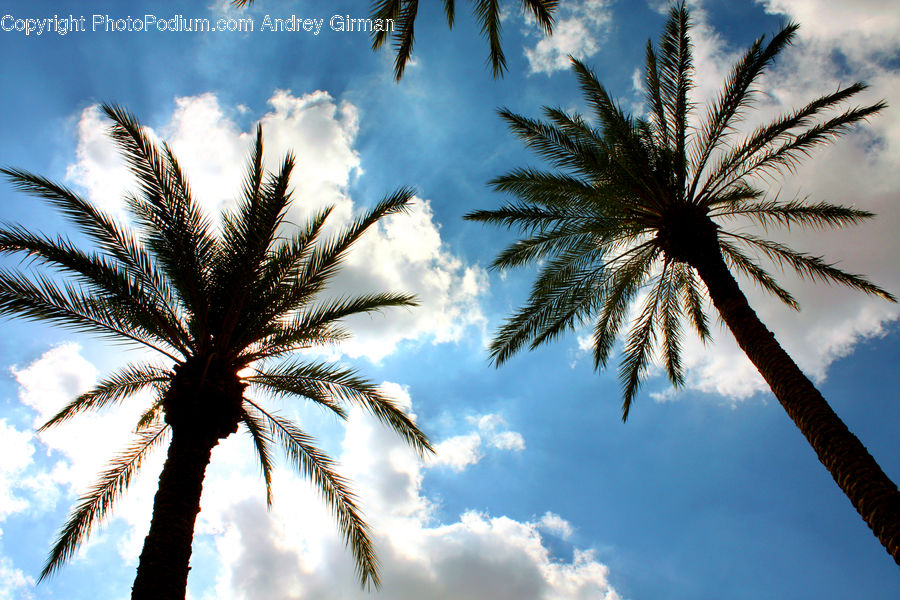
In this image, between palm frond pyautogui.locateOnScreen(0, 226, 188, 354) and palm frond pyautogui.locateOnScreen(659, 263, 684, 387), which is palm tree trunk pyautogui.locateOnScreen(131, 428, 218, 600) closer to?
palm frond pyautogui.locateOnScreen(0, 226, 188, 354)

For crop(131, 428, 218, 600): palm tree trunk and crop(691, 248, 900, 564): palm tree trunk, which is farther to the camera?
crop(131, 428, 218, 600): palm tree trunk

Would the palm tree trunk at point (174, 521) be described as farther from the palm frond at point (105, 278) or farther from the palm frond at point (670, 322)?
the palm frond at point (670, 322)

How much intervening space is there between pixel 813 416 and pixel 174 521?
7449 mm

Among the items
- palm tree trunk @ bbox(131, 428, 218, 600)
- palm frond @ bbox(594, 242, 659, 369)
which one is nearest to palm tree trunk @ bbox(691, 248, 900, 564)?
palm frond @ bbox(594, 242, 659, 369)

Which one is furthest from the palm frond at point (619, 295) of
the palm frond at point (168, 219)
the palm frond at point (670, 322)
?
the palm frond at point (168, 219)

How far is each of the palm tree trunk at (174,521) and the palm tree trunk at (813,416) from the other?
708 cm

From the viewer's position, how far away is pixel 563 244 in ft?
33.2

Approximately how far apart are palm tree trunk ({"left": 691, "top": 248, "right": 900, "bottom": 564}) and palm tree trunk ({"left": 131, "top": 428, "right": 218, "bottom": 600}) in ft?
23.2

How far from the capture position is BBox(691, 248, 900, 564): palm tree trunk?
15.8 ft

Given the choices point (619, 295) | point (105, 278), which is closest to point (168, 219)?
point (105, 278)

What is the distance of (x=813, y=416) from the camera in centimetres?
573

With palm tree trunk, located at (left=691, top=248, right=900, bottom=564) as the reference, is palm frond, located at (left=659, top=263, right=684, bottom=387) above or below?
above

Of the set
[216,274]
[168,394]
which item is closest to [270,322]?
[216,274]

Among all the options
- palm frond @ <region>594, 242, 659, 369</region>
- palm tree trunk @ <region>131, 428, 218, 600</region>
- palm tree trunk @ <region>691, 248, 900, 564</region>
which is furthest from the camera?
palm frond @ <region>594, 242, 659, 369</region>
